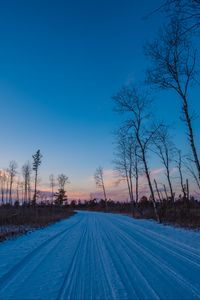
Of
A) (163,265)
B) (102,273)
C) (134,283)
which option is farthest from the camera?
(163,265)

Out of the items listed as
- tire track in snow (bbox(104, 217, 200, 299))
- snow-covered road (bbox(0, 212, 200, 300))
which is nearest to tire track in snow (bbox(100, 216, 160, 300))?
snow-covered road (bbox(0, 212, 200, 300))

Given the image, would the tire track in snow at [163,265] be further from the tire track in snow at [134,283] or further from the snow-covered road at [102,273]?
the tire track in snow at [134,283]

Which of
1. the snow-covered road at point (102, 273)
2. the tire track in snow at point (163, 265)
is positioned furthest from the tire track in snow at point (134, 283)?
the tire track in snow at point (163, 265)

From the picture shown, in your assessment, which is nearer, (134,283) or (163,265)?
(134,283)

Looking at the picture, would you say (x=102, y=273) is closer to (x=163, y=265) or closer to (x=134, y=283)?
(x=134, y=283)

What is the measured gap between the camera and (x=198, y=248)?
8.02 metres

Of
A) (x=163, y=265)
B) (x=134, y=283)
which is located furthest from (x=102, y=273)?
(x=163, y=265)

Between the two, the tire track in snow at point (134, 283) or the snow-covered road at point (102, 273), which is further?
the snow-covered road at point (102, 273)

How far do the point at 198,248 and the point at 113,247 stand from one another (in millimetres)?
2655

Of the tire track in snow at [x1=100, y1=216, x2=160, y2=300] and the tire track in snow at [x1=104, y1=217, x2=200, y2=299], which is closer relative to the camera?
the tire track in snow at [x1=100, y1=216, x2=160, y2=300]

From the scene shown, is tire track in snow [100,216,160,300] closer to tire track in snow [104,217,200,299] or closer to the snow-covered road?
the snow-covered road

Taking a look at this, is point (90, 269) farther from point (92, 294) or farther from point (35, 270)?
point (92, 294)

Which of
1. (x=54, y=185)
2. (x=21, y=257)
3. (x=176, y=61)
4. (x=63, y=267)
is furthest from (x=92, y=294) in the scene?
(x=54, y=185)

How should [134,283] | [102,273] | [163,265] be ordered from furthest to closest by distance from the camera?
[163,265], [102,273], [134,283]
